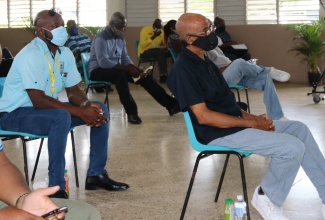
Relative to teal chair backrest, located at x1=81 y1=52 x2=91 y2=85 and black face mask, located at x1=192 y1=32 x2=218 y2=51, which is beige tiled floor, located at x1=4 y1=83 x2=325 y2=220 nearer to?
teal chair backrest, located at x1=81 y1=52 x2=91 y2=85

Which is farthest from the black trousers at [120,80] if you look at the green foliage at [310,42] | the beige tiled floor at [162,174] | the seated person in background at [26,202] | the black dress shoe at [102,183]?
the seated person in background at [26,202]

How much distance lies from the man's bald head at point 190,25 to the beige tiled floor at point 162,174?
3.68 feet

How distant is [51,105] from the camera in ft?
14.3

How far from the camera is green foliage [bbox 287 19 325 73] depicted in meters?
11.8

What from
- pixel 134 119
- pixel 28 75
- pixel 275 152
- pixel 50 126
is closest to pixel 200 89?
pixel 275 152

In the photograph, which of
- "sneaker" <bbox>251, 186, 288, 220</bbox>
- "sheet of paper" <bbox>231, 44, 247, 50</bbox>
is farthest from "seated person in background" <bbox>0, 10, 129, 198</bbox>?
"sheet of paper" <bbox>231, 44, 247, 50</bbox>

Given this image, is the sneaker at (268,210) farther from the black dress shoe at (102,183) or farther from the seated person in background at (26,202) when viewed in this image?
the seated person in background at (26,202)

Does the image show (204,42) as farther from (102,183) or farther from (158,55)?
(158,55)

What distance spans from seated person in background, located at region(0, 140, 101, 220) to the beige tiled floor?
203 cm

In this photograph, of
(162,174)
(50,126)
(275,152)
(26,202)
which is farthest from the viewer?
(162,174)

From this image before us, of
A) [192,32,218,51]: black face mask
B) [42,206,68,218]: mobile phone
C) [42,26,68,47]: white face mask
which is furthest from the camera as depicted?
[42,26,68,47]: white face mask

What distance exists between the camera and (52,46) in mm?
4590

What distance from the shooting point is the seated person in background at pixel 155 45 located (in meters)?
12.6

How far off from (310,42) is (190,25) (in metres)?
8.30
